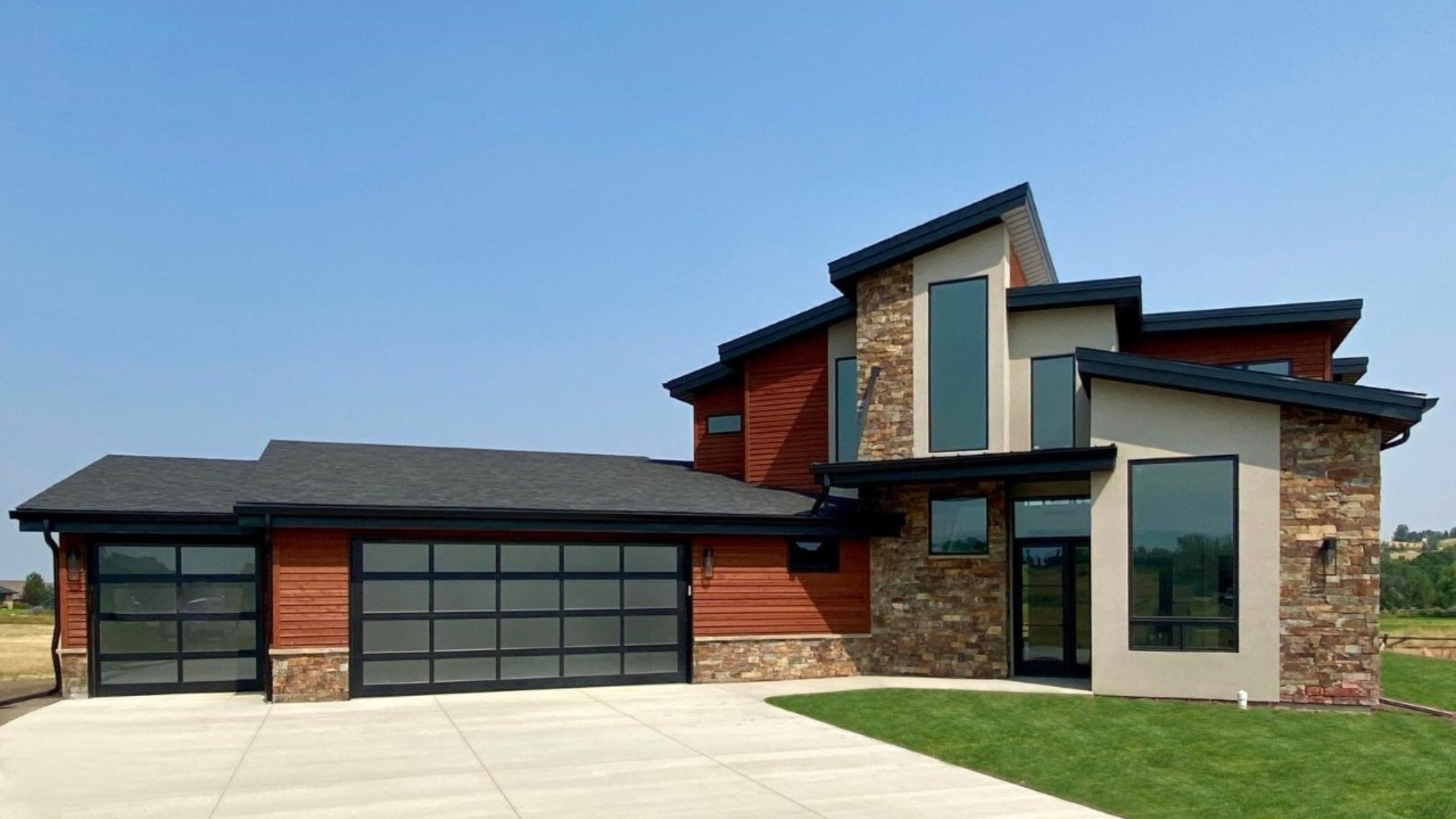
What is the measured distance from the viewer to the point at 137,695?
14.9 meters

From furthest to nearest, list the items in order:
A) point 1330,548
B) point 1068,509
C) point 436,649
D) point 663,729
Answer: point 1068,509 → point 436,649 → point 1330,548 → point 663,729

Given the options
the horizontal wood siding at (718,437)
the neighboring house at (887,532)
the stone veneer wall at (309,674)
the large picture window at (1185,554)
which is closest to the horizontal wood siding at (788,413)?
the neighboring house at (887,532)

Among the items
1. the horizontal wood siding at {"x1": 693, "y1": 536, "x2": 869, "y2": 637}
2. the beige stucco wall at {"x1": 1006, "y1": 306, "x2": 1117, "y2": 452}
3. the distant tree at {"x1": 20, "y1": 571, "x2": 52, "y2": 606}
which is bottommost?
the distant tree at {"x1": 20, "y1": 571, "x2": 52, "y2": 606}

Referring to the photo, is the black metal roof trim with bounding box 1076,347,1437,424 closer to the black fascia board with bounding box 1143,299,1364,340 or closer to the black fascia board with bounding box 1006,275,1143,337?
the black fascia board with bounding box 1006,275,1143,337

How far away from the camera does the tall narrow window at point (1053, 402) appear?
1600 centimetres

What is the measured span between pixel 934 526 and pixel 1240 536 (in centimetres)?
480

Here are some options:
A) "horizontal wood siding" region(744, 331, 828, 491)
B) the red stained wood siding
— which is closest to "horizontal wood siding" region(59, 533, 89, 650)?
the red stained wood siding

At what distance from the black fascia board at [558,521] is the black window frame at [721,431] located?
430 centimetres

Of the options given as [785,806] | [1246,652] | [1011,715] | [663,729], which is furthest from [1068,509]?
[785,806]

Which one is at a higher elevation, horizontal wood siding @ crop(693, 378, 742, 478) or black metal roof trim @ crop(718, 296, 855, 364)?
black metal roof trim @ crop(718, 296, 855, 364)

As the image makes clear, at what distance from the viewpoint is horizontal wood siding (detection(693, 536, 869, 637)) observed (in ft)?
53.7

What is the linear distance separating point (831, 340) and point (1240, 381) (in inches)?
291

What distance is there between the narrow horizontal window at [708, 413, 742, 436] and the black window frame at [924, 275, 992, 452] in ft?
16.5

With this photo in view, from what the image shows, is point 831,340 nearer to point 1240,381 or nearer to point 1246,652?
point 1240,381
